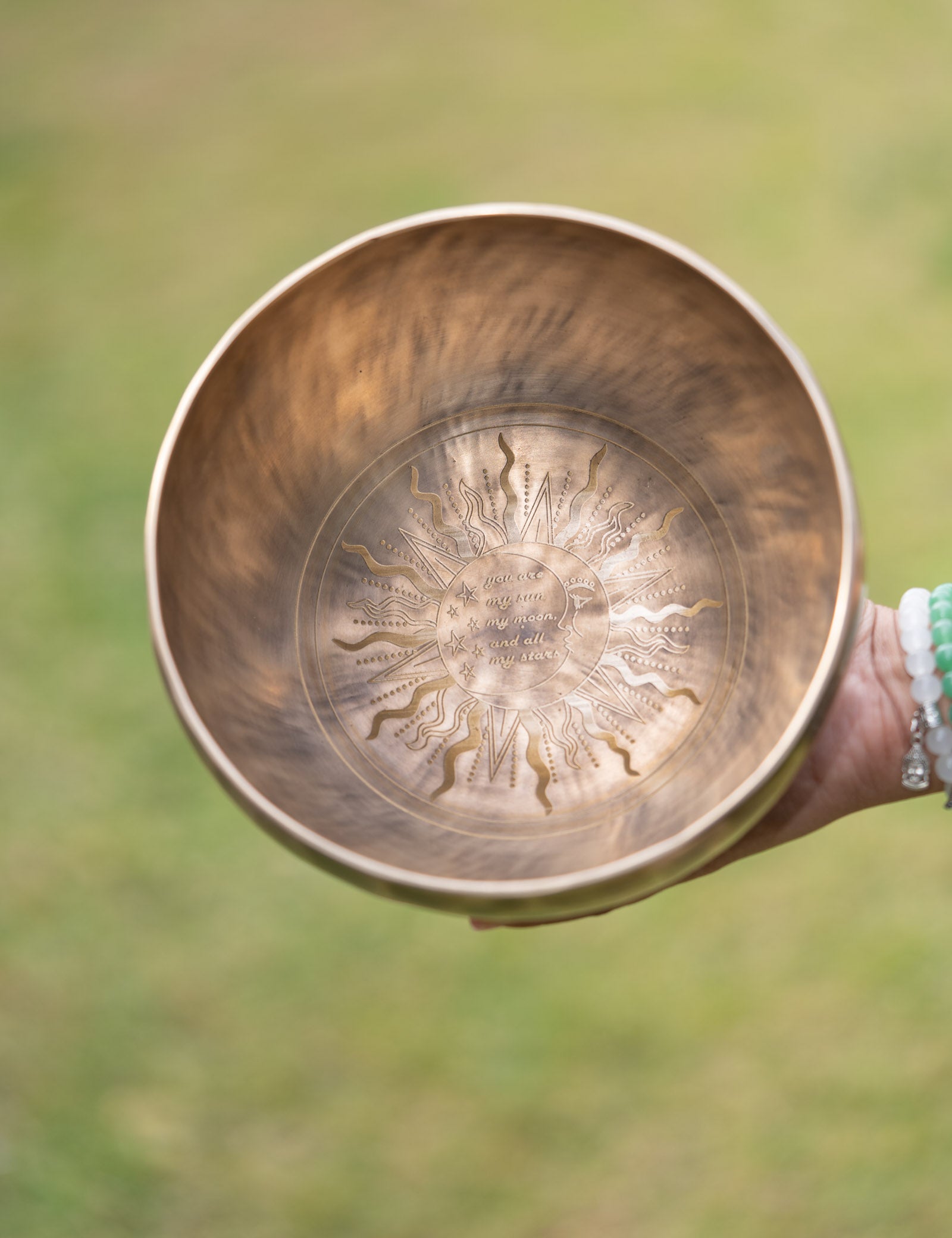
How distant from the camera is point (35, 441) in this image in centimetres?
244

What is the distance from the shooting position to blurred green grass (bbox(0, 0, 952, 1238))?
1.69 meters

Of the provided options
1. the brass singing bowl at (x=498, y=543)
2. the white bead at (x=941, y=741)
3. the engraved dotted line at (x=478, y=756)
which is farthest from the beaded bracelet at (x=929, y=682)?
the engraved dotted line at (x=478, y=756)

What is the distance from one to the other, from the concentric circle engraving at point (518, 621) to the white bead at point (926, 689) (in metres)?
0.21

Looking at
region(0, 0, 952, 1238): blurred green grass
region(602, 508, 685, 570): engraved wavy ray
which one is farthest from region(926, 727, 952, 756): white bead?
region(0, 0, 952, 1238): blurred green grass

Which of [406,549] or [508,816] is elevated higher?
[406,549]

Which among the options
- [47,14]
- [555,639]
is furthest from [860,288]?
[47,14]

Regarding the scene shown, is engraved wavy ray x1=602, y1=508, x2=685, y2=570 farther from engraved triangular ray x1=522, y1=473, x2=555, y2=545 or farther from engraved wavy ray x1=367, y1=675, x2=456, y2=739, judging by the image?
engraved wavy ray x1=367, y1=675, x2=456, y2=739

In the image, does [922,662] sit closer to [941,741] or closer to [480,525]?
[941,741]

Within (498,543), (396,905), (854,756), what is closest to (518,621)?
(498,543)

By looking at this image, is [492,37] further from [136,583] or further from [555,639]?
[555,639]

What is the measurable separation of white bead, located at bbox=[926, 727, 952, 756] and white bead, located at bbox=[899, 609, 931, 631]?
100 mm

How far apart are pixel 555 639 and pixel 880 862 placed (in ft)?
3.41

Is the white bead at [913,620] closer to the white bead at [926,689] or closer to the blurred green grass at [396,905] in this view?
the white bead at [926,689]

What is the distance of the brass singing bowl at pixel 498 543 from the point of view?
98 centimetres
